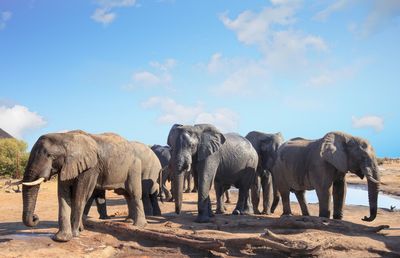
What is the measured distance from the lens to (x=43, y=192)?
24.4 metres

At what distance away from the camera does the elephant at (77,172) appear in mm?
8297

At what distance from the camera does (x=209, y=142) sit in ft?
39.3

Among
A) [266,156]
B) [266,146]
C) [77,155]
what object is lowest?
[77,155]

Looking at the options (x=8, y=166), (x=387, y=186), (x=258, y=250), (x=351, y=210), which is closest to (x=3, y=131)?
(x=8, y=166)

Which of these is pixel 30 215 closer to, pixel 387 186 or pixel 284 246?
pixel 284 246

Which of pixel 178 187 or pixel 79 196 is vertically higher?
pixel 178 187

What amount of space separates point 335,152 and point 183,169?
4.07 m

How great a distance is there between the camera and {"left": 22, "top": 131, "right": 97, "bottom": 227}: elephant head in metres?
8.24

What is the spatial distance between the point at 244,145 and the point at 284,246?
5711 mm

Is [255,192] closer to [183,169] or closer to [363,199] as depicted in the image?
[183,169]

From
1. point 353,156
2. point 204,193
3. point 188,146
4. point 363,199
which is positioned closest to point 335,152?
point 353,156

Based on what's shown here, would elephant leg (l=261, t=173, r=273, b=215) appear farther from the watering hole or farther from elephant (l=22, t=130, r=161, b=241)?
the watering hole

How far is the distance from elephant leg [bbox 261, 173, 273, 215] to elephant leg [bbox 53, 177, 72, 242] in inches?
303

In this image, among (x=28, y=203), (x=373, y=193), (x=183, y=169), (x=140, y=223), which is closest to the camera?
(x=28, y=203)
